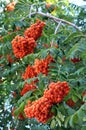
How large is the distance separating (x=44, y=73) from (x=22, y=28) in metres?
0.98

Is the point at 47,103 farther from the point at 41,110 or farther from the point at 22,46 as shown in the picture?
the point at 22,46

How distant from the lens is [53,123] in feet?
7.38

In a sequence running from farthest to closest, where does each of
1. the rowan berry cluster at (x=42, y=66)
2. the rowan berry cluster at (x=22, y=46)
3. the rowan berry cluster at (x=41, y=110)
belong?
the rowan berry cluster at (x=22, y=46), the rowan berry cluster at (x=42, y=66), the rowan berry cluster at (x=41, y=110)

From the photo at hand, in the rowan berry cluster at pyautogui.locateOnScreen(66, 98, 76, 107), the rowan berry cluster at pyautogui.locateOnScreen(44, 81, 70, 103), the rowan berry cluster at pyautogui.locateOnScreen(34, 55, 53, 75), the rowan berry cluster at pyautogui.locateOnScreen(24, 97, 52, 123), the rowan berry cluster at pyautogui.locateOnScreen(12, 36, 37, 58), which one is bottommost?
the rowan berry cluster at pyautogui.locateOnScreen(66, 98, 76, 107)

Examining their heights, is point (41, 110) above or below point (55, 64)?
below

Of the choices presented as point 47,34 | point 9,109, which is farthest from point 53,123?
point 9,109

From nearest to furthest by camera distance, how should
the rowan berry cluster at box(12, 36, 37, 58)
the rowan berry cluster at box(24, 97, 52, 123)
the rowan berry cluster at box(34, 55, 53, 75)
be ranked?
the rowan berry cluster at box(24, 97, 52, 123) → the rowan berry cluster at box(34, 55, 53, 75) → the rowan berry cluster at box(12, 36, 37, 58)

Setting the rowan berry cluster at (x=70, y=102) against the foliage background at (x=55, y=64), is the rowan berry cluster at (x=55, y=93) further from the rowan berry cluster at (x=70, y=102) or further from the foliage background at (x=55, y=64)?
the rowan berry cluster at (x=70, y=102)

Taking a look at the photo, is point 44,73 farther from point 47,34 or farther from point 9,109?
point 9,109

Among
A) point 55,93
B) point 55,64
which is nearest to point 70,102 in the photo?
point 55,64

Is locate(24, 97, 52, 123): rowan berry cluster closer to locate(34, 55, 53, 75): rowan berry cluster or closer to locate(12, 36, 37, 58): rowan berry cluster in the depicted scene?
locate(34, 55, 53, 75): rowan berry cluster

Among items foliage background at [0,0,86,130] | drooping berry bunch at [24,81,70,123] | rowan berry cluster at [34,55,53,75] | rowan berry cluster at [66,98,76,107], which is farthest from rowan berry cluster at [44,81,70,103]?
rowan berry cluster at [66,98,76,107]

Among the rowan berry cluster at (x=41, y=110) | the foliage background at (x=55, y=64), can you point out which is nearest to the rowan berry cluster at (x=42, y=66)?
the foliage background at (x=55, y=64)

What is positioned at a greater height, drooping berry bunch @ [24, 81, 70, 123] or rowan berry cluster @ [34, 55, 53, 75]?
rowan berry cluster @ [34, 55, 53, 75]
